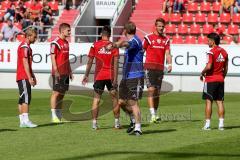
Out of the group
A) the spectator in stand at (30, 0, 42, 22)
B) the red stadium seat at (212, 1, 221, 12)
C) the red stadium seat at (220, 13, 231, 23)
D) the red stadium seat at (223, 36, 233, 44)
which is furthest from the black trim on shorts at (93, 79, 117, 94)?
the spectator in stand at (30, 0, 42, 22)

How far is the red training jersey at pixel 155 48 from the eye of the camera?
17641mm

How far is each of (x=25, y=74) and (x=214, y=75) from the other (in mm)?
3925

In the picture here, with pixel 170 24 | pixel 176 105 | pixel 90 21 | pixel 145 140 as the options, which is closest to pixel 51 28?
pixel 90 21

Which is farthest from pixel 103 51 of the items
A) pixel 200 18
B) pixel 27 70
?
pixel 200 18

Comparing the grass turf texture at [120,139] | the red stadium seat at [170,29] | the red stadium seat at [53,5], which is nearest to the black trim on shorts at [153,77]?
the grass turf texture at [120,139]

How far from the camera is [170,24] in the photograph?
35000 millimetres

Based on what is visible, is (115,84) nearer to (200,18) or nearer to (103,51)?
(103,51)

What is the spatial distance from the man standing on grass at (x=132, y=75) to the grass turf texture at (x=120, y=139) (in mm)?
457

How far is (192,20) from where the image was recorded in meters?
34.7

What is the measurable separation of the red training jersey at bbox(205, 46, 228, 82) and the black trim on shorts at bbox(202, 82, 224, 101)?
8cm

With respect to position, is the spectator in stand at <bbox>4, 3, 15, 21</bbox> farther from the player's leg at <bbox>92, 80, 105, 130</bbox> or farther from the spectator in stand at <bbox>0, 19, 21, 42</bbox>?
the player's leg at <bbox>92, 80, 105, 130</bbox>

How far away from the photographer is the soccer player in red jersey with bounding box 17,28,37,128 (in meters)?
16.2

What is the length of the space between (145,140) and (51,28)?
2212 centimetres

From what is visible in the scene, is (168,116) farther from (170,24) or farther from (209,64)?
(170,24)
